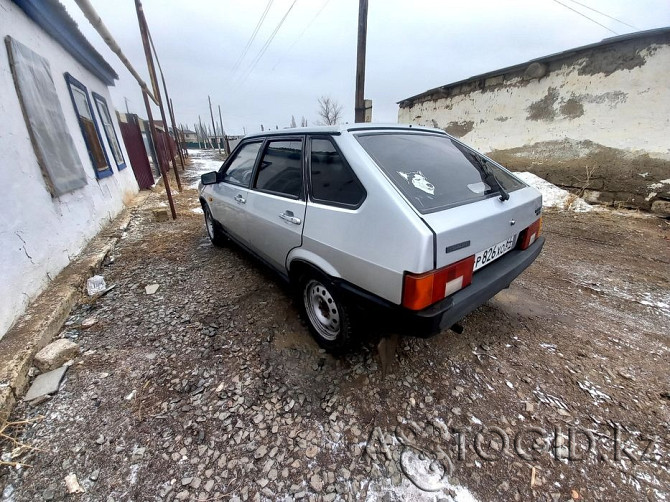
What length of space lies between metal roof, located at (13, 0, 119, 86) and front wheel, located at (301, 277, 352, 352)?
468cm

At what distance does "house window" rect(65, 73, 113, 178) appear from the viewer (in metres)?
4.79

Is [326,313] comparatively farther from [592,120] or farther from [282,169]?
[592,120]

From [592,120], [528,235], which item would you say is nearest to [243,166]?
[528,235]

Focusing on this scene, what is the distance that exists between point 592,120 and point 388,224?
24.2 ft

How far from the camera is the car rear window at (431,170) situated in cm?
162

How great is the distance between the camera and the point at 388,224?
4.74 ft

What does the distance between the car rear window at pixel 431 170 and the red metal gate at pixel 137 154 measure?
354 inches

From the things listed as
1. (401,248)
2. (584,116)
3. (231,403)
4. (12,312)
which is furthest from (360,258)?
(584,116)

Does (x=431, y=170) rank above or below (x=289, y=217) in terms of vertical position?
above

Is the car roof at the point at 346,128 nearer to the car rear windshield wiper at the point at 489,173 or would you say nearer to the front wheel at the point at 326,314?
the car rear windshield wiper at the point at 489,173

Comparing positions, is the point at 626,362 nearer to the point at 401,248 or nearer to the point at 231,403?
the point at 401,248

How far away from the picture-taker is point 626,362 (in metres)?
2.03

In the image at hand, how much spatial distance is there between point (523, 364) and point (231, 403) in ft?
6.65

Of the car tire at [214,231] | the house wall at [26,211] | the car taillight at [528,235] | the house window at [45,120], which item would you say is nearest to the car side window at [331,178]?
the car taillight at [528,235]
